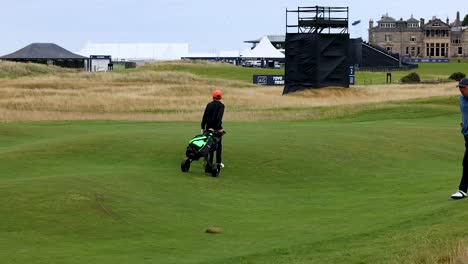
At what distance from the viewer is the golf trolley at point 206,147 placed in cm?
2175

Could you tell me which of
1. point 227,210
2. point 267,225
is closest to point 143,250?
point 267,225

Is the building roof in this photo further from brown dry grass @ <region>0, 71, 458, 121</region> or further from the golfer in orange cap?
the golfer in orange cap

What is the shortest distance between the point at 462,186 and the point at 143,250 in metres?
6.16

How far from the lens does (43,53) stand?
14375cm

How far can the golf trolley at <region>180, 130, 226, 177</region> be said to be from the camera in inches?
856

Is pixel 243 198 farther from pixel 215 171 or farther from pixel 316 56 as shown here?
pixel 316 56

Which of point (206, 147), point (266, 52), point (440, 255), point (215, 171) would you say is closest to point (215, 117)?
point (206, 147)

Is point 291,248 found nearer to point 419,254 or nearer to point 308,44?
point 419,254

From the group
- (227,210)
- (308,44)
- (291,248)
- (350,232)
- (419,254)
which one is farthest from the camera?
(308,44)

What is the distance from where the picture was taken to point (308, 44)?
68500 mm

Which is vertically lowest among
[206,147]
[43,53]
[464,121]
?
[206,147]

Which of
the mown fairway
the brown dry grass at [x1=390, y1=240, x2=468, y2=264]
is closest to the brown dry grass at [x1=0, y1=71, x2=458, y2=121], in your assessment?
the mown fairway

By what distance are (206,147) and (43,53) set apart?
125922 mm

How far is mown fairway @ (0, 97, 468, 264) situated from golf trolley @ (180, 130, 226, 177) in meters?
0.39
